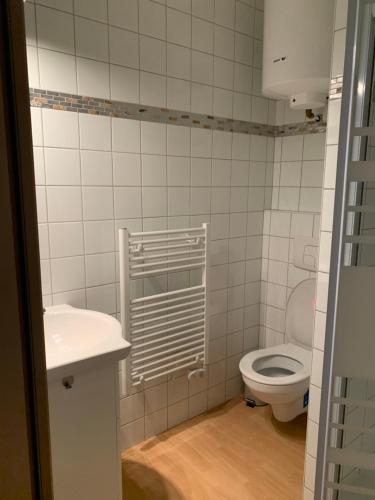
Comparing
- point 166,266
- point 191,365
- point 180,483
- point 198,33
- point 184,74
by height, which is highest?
point 198,33

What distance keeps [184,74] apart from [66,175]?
87 cm

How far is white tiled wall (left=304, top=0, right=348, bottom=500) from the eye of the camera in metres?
1.32

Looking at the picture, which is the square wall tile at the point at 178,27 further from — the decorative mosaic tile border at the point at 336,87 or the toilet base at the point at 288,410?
the toilet base at the point at 288,410

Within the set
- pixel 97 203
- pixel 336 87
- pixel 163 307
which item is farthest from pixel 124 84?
pixel 163 307

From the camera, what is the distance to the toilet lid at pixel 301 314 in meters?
2.34

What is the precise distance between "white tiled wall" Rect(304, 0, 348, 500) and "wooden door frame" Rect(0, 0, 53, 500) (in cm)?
118

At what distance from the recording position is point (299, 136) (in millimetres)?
2426

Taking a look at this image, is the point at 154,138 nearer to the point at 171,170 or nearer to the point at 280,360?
the point at 171,170

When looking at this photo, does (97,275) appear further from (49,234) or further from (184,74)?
(184,74)

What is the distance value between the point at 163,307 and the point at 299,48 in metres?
1.52

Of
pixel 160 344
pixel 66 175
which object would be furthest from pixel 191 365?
pixel 66 175

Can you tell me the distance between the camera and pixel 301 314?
239 centimetres

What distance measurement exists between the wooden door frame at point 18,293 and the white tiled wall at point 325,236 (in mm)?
1179

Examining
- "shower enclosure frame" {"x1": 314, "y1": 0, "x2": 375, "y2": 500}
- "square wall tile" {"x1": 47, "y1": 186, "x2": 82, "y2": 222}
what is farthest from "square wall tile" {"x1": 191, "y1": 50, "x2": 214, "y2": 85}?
"shower enclosure frame" {"x1": 314, "y1": 0, "x2": 375, "y2": 500}
